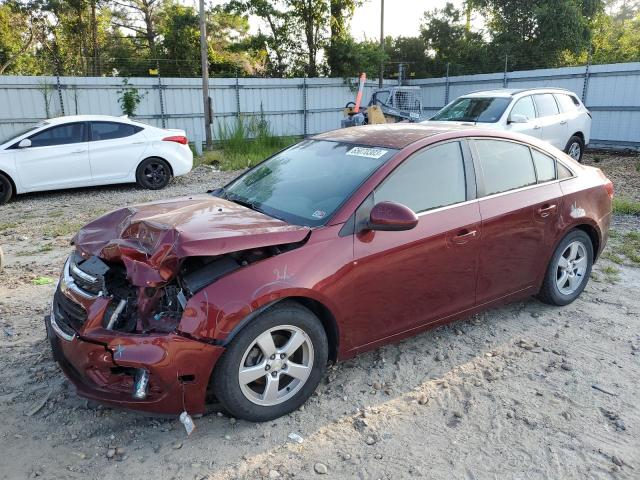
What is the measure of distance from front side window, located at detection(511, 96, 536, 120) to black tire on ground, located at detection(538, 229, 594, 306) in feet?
20.1

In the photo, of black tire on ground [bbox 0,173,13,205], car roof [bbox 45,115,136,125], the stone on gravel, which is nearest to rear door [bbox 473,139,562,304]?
the stone on gravel

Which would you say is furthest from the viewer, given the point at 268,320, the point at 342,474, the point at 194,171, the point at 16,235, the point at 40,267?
the point at 194,171

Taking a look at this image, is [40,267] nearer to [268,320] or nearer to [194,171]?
[268,320]

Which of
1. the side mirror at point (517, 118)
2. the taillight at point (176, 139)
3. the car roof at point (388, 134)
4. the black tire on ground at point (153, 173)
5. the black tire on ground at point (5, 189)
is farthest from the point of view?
the taillight at point (176, 139)

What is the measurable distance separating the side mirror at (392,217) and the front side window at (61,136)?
26.5 feet

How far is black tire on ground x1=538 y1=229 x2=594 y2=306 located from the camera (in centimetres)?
436

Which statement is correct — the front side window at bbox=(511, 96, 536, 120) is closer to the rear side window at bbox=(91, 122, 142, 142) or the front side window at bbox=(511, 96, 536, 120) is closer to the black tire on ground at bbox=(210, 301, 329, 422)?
the rear side window at bbox=(91, 122, 142, 142)

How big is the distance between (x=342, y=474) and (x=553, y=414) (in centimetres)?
138

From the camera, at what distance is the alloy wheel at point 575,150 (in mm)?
11397

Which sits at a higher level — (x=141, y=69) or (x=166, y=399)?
(x=141, y=69)

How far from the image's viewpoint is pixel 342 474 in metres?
2.65

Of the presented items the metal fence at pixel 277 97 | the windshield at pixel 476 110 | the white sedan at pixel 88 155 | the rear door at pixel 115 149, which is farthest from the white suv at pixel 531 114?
the rear door at pixel 115 149

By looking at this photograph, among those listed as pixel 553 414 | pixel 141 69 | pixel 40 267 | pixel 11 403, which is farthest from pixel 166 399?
pixel 141 69

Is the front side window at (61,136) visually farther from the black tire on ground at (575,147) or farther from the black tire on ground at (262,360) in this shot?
the black tire on ground at (575,147)
